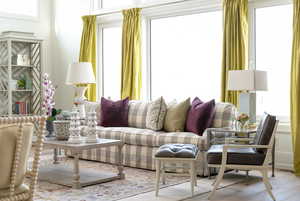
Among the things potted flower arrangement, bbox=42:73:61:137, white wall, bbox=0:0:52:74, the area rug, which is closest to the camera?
the area rug

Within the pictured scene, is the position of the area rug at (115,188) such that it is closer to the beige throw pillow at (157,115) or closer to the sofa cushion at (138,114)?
the beige throw pillow at (157,115)

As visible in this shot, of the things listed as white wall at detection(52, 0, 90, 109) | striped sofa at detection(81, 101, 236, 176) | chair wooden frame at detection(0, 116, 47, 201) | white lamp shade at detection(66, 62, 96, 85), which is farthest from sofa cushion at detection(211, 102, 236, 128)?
white wall at detection(52, 0, 90, 109)

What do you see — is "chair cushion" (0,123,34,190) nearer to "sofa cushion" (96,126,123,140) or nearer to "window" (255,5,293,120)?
"sofa cushion" (96,126,123,140)

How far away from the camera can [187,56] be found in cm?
724

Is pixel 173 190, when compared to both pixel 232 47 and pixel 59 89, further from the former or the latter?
pixel 59 89

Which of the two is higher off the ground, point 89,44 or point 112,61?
point 89,44

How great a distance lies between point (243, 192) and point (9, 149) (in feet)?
9.79

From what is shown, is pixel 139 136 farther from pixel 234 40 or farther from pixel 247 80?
pixel 234 40

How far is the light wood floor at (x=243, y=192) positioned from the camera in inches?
172

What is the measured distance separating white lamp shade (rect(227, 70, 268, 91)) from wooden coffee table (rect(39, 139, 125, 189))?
4.92 feet

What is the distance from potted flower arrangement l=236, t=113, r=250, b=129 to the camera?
17.3ft

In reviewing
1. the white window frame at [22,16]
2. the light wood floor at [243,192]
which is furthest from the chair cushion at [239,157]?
the white window frame at [22,16]

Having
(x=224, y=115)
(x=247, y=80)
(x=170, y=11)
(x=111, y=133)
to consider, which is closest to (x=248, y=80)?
(x=247, y=80)

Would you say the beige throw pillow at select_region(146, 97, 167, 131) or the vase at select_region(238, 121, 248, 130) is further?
the beige throw pillow at select_region(146, 97, 167, 131)
